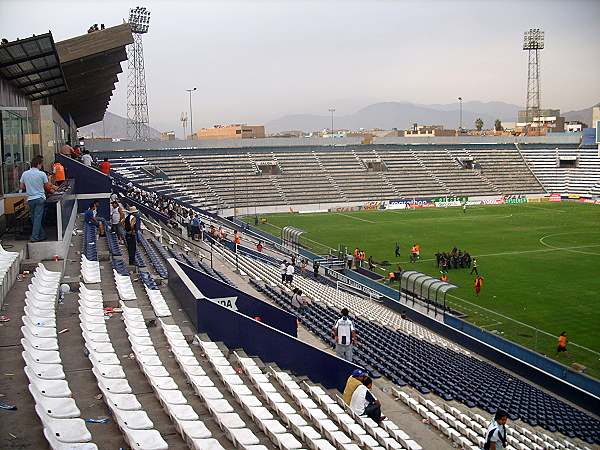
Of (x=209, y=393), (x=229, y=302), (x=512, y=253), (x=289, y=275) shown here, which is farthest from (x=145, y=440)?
(x=512, y=253)

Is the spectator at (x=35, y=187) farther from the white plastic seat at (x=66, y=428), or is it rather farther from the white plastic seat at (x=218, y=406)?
the white plastic seat at (x=66, y=428)

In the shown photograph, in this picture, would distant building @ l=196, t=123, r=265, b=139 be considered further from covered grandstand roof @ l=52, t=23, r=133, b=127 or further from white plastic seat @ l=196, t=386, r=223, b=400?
white plastic seat @ l=196, t=386, r=223, b=400

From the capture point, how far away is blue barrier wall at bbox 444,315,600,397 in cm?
1725

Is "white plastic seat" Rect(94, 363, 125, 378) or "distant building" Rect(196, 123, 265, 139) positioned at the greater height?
"distant building" Rect(196, 123, 265, 139)

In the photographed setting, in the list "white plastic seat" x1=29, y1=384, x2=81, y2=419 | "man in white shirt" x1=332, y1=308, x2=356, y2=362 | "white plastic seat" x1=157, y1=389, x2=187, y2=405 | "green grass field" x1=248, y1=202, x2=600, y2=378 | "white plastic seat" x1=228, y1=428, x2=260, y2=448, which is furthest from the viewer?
A: "green grass field" x1=248, y1=202, x2=600, y2=378

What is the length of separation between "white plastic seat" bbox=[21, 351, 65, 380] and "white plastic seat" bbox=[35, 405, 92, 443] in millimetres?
1277

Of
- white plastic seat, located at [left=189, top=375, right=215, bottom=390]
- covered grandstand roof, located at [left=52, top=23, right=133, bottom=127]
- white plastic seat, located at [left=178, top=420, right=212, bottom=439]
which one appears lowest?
white plastic seat, located at [left=189, top=375, right=215, bottom=390]

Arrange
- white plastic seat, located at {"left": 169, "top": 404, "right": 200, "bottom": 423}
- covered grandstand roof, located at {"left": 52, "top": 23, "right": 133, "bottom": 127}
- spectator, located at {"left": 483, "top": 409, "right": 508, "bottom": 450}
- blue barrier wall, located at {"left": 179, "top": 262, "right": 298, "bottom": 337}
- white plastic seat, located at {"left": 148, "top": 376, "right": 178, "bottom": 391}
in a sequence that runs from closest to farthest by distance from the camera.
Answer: white plastic seat, located at {"left": 169, "top": 404, "right": 200, "bottom": 423} < spectator, located at {"left": 483, "top": 409, "right": 508, "bottom": 450} < white plastic seat, located at {"left": 148, "top": 376, "right": 178, "bottom": 391} < blue barrier wall, located at {"left": 179, "top": 262, "right": 298, "bottom": 337} < covered grandstand roof, located at {"left": 52, "top": 23, "right": 133, "bottom": 127}

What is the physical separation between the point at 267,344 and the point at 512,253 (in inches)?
1195

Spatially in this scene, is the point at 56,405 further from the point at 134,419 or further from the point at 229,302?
the point at 229,302

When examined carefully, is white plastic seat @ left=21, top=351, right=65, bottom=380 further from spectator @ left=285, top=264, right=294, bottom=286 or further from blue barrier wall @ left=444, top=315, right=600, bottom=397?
spectator @ left=285, top=264, right=294, bottom=286

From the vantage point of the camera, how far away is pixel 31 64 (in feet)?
54.0

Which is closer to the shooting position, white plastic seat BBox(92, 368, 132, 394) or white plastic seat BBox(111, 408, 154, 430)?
white plastic seat BBox(111, 408, 154, 430)

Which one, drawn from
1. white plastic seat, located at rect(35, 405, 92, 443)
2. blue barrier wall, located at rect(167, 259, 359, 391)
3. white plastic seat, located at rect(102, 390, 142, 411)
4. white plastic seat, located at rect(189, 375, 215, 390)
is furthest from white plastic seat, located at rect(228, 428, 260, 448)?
blue barrier wall, located at rect(167, 259, 359, 391)
